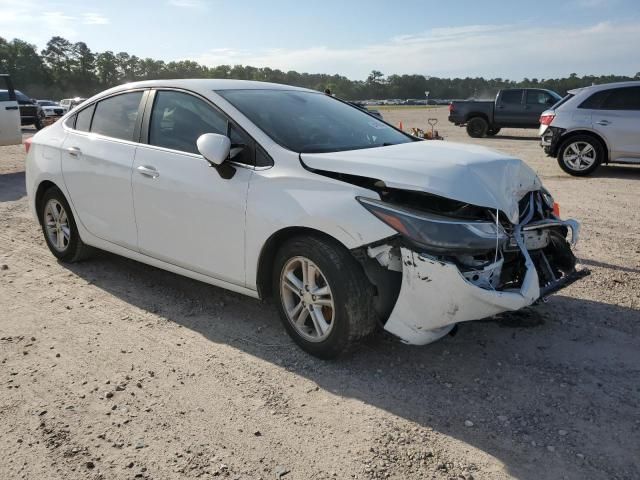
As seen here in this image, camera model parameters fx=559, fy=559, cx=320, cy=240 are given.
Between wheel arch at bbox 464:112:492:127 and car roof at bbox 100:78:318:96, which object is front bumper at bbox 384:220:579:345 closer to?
car roof at bbox 100:78:318:96

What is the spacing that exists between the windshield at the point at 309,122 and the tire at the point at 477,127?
694 inches

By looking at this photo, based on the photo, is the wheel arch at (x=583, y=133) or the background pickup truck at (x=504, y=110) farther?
the background pickup truck at (x=504, y=110)

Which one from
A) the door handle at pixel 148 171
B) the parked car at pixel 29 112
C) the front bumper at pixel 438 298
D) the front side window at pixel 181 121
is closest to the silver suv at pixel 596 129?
the front bumper at pixel 438 298

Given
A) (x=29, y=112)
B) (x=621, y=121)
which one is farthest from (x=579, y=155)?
(x=29, y=112)

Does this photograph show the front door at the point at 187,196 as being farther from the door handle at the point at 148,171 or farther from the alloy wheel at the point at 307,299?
the alloy wheel at the point at 307,299

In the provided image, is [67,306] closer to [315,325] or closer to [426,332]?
[315,325]

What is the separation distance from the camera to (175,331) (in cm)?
404

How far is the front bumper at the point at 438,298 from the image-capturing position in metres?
2.97

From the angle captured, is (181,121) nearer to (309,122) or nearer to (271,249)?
(309,122)

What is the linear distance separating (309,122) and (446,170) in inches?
50.4

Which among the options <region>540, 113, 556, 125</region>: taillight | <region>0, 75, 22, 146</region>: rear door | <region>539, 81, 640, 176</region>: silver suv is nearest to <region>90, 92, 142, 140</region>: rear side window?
<region>0, 75, 22, 146</region>: rear door

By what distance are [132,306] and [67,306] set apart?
521 mm

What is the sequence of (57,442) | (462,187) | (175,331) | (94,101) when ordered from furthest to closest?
1. (94,101)
2. (175,331)
3. (462,187)
4. (57,442)

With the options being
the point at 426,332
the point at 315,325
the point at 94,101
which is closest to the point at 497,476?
the point at 426,332
